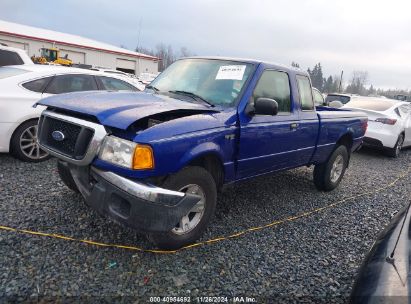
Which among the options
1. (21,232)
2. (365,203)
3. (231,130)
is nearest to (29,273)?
(21,232)

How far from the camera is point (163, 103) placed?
10.6 ft

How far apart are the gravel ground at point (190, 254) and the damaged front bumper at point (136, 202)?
0.47 m

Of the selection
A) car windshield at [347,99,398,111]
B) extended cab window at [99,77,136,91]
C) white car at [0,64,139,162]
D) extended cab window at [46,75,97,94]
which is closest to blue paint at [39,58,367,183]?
white car at [0,64,139,162]

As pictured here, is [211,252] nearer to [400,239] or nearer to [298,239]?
[298,239]

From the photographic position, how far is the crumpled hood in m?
2.73

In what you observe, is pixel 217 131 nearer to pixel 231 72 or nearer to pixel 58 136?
pixel 231 72

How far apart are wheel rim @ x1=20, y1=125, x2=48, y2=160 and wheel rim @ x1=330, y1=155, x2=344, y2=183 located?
481cm

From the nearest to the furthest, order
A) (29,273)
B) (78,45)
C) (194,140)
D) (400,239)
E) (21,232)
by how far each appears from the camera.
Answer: (400,239) → (29,273) → (194,140) → (21,232) → (78,45)

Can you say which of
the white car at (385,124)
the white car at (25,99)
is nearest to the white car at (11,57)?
the white car at (25,99)

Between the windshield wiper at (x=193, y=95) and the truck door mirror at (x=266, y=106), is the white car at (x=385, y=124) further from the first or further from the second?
the windshield wiper at (x=193, y=95)

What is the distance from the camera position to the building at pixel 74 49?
27.1 meters

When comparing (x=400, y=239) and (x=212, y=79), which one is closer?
(x=400, y=239)

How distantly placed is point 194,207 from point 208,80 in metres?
1.57

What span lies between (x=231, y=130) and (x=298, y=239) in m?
1.48
